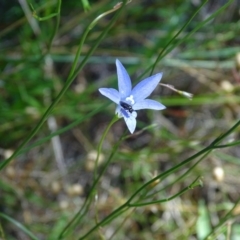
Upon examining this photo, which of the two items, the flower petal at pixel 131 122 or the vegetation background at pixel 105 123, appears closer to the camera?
the flower petal at pixel 131 122

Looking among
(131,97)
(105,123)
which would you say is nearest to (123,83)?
(131,97)

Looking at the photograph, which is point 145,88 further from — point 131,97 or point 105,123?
point 105,123

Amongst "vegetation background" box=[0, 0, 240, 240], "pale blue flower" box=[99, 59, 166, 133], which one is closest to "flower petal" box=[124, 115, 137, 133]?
"pale blue flower" box=[99, 59, 166, 133]

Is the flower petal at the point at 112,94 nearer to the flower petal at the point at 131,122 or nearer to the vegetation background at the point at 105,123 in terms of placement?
the flower petal at the point at 131,122

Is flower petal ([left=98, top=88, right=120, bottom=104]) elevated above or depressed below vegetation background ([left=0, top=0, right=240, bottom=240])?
below

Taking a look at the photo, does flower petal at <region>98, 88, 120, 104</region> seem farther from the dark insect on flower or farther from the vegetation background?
the vegetation background

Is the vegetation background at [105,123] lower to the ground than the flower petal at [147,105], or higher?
higher

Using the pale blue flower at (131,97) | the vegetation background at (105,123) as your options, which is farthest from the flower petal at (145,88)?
the vegetation background at (105,123)

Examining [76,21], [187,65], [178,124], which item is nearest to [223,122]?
[178,124]
